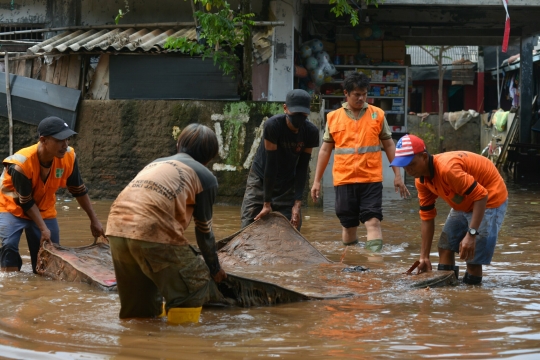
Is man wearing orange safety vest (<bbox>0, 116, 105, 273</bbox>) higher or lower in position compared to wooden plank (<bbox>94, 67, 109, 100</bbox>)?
lower

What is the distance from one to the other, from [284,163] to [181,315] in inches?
107

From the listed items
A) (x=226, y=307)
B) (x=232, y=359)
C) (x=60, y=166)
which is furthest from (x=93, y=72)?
(x=232, y=359)

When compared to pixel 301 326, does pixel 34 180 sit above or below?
above

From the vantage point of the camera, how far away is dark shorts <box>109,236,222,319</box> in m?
4.06

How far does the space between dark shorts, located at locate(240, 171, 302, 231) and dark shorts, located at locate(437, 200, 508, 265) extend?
163 centimetres

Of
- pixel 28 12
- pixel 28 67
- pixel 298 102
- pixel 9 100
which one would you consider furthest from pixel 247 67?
pixel 298 102

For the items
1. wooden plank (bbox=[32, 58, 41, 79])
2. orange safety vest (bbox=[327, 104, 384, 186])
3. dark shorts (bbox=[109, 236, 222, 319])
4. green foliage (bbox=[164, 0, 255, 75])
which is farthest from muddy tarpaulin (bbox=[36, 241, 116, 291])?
wooden plank (bbox=[32, 58, 41, 79])

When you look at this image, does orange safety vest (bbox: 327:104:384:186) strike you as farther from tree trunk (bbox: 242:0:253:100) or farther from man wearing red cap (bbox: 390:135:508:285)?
tree trunk (bbox: 242:0:253:100)

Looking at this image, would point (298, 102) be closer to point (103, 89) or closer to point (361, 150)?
point (361, 150)

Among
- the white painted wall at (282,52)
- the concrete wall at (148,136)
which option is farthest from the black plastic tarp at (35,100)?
the white painted wall at (282,52)

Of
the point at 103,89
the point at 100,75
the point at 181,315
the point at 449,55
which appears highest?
the point at 449,55

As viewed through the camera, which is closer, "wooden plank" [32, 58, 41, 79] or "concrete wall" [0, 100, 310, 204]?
"concrete wall" [0, 100, 310, 204]

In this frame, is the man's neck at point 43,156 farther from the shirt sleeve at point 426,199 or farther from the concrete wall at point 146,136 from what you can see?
the concrete wall at point 146,136

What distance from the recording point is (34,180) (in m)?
5.82
